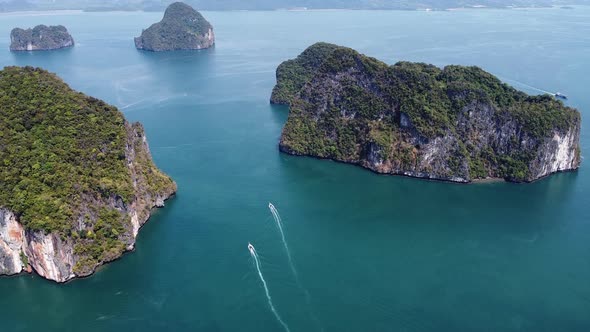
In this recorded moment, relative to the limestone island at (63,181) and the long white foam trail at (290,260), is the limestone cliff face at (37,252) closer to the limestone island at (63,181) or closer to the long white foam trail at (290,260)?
the limestone island at (63,181)

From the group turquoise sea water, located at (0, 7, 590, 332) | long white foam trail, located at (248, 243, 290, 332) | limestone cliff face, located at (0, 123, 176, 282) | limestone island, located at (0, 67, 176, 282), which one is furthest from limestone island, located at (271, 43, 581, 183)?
limestone cliff face, located at (0, 123, 176, 282)

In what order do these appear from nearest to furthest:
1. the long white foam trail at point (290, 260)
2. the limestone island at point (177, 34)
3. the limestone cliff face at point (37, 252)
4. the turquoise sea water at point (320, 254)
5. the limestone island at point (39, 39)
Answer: the long white foam trail at point (290, 260) → the turquoise sea water at point (320, 254) → the limestone cliff face at point (37, 252) → the limestone island at point (39, 39) → the limestone island at point (177, 34)

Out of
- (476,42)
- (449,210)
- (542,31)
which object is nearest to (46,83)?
(449,210)

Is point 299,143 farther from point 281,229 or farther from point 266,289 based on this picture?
point 266,289

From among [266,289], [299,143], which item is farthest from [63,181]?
[299,143]

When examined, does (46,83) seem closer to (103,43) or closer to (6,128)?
(6,128)

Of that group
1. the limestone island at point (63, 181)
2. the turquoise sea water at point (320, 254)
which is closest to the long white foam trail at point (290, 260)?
the turquoise sea water at point (320, 254)

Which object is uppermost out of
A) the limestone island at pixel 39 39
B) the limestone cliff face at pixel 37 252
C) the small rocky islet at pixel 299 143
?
the limestone island at pixel 39 39
